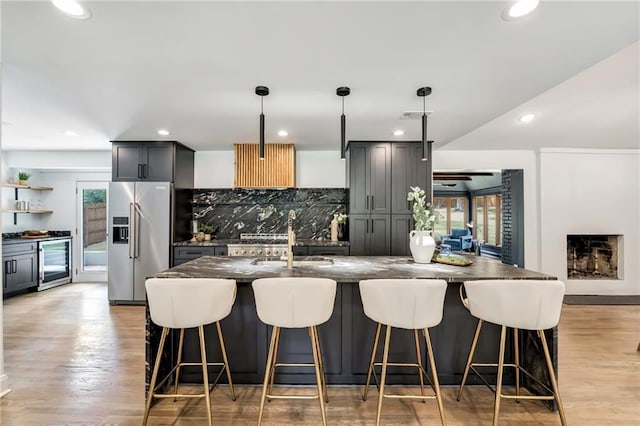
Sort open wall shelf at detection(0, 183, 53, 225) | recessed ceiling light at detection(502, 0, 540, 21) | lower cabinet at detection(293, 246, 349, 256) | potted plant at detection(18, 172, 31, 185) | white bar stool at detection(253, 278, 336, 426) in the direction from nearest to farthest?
recessed ceiling light at detection(502, 0, 540, 21) → white bar stool at detection(253, 278, 336, 426) → lower cabinet at detection(293, 246, 349, 256) → open wall shelf at detection(0, 183, 53, 225) → potted plant at detection(18, 172, 31, 185)

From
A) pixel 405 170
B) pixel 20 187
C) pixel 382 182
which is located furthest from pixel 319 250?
pixel 20 187

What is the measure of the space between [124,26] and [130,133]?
2753 mm

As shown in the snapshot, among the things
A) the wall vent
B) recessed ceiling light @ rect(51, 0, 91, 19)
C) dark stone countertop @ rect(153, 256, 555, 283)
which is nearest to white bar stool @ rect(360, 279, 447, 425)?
dark stone countertop @ rect(153, 256, 555, 283)

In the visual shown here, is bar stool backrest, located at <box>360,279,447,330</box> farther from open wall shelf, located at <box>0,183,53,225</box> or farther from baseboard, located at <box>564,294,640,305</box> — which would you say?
open wall shelf, located at <box>0,183,53,225</box>

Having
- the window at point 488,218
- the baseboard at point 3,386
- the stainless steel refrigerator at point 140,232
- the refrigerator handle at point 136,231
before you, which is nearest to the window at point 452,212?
the window at point 488,218

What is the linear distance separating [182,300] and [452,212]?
399 inches

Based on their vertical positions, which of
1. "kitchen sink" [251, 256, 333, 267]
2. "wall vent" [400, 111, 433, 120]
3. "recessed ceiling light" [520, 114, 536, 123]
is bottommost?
"kitchen sink" [251, 256, 333, 267]

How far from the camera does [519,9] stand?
61.3 inches

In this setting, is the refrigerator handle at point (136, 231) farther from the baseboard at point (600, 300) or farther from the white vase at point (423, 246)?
the baseboard at point (600, 300)

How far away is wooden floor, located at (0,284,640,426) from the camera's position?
2.07 meters

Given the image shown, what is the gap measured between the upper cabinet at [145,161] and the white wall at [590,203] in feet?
18.7

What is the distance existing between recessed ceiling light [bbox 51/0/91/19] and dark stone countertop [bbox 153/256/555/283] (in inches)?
62.4

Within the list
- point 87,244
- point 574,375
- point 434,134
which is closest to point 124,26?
point 434,134

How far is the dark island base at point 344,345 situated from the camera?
95.0 inches
